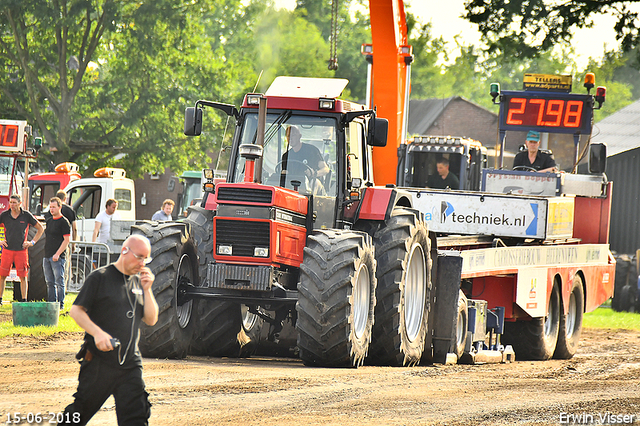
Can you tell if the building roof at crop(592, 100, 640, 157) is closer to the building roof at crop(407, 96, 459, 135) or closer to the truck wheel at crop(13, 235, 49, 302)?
the building roof at crop(407, 96, 459, 135)

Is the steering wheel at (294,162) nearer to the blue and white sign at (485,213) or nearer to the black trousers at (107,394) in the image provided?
the blue and white sign at (485,213)

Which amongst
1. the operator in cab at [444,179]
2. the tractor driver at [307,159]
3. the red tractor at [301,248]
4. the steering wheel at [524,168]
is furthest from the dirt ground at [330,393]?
the operator in cab at [444,179]

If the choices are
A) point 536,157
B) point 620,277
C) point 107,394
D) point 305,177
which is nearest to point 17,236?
point 305,177

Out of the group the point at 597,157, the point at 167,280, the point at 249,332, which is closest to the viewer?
the point at 167,280

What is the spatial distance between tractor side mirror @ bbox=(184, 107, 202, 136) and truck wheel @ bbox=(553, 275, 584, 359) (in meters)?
6.94

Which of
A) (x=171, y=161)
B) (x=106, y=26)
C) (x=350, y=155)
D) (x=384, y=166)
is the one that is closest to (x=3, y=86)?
(x=106, y=26)

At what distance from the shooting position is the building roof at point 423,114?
190 feet

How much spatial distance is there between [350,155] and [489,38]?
7.92m

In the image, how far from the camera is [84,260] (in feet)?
66.8

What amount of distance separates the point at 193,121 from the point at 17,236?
7.23 meters

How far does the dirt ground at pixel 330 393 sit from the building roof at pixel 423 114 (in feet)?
154

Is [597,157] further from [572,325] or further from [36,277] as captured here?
[36,277]
